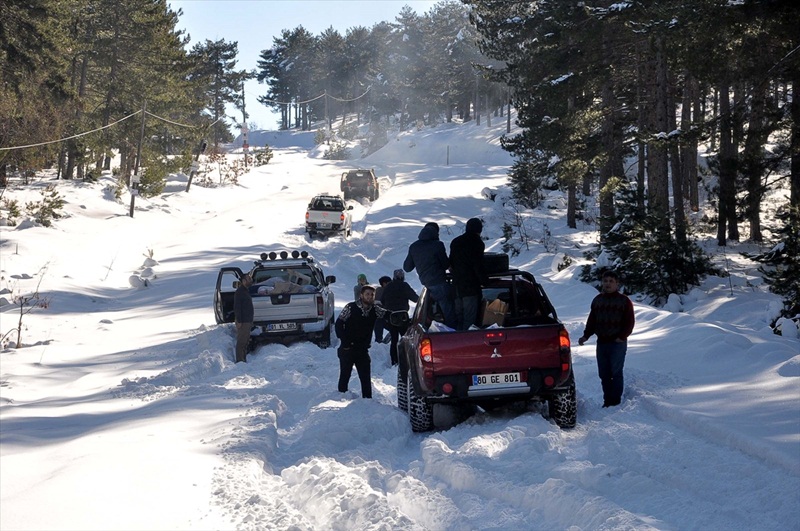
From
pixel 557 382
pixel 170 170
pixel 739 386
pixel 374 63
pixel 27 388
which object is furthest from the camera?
pixel 374 63

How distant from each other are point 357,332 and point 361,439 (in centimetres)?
241

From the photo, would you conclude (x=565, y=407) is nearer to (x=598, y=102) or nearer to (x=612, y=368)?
(x=612, y=368)

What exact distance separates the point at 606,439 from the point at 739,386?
2.97 metres

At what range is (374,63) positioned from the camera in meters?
121

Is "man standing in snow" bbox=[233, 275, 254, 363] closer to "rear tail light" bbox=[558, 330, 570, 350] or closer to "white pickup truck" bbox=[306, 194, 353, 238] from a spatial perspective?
"rear tail light" bbox=[558, 330, 570, 350]

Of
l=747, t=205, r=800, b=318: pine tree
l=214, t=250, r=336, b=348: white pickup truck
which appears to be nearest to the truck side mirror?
l=214, t=250, r=336, b=348: white pickup truck

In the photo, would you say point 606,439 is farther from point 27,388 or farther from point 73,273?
point 73,273

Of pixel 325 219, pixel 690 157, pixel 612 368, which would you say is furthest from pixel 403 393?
pixel 690 157

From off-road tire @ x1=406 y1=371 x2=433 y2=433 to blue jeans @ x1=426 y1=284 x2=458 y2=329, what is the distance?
1167 millimetres

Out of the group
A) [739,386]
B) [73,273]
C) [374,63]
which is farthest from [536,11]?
[374,63]

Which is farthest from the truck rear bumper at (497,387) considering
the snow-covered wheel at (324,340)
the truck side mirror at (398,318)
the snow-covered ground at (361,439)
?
the snow-covered wheel at (324,340)

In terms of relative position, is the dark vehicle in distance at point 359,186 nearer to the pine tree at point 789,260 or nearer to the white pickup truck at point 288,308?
the white pickup truck at point 288,308

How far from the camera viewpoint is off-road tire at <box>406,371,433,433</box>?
8.70 metres

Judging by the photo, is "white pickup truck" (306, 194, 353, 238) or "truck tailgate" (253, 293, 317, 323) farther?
"white pickup truck" (306, 194, 353, 238)
